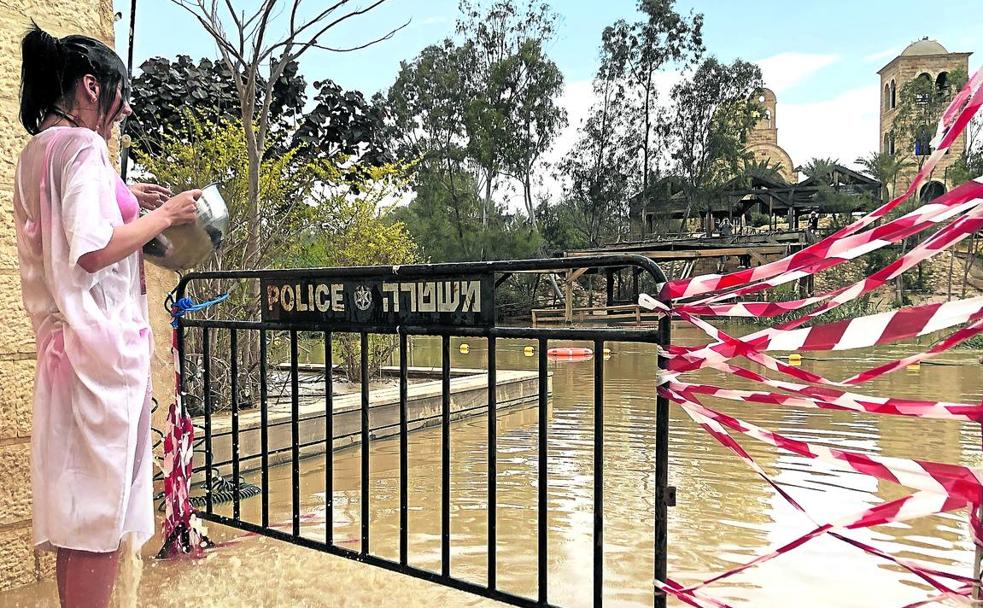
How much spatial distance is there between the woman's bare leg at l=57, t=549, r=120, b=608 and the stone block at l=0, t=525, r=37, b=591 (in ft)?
3.56

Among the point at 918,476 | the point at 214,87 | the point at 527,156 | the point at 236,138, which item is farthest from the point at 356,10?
the point at 527,156

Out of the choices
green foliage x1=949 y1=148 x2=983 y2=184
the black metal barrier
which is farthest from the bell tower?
the black metal barrier

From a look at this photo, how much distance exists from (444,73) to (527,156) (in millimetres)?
5114

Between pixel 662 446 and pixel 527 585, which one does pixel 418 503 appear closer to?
pixel 527 585

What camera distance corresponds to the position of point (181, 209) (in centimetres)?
181

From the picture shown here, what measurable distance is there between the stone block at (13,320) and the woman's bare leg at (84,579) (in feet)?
3.62

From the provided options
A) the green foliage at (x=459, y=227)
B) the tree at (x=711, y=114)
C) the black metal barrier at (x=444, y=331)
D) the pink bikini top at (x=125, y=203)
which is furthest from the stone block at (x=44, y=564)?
the tree at (x=711, y=114)

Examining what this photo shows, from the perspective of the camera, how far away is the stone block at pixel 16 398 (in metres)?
2.49

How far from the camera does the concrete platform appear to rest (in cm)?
493

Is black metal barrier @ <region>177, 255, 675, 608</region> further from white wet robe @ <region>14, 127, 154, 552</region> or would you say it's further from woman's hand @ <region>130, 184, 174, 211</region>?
white wet robe @ <region>14, 127, 154, 552</region>

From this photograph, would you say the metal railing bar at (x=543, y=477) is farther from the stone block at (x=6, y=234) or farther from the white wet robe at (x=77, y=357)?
the stone block at (x=6, y=234)

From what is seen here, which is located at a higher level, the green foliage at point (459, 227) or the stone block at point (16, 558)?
the green foliage at point (459, 227)

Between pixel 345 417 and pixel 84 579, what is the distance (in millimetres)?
4176

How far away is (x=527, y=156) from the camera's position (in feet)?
110
